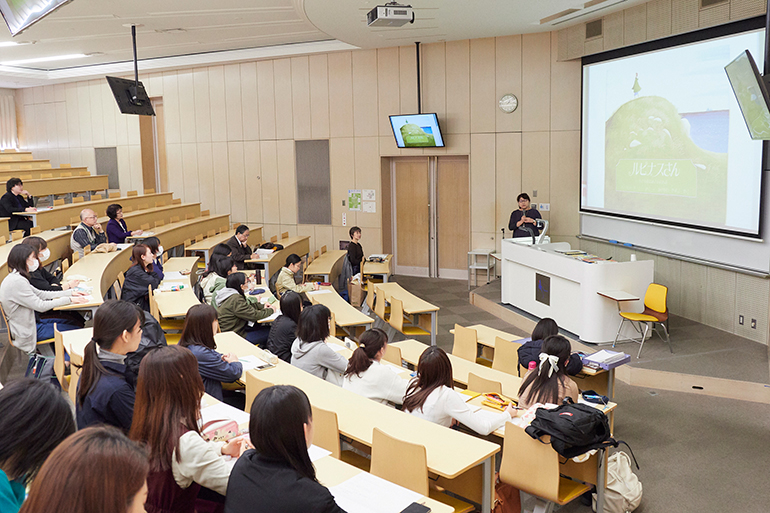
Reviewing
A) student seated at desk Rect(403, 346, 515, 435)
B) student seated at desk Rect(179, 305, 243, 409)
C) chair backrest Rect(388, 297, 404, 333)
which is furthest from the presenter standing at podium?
student seated at desk Rect(179, 305, 243, 409)

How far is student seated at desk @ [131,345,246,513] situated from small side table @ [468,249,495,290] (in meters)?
8.34

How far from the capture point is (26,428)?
1.85 meters

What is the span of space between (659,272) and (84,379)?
7537 millimetres

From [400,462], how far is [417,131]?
877 cm

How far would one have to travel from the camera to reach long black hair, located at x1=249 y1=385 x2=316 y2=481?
204 centimetres

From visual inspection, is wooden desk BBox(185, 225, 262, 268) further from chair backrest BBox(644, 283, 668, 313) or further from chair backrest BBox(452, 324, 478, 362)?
chair backrest BBox(644, 283, 668, 313)

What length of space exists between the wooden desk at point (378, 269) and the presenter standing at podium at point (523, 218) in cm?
210

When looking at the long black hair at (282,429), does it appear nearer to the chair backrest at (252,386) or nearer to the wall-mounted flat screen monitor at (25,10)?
the chair backrest at (252,386)

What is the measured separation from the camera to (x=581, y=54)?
938cm

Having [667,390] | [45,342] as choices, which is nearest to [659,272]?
[667,390]

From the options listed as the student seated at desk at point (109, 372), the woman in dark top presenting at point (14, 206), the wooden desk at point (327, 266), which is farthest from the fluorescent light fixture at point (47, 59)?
the student seated at desk at point (109, 372)

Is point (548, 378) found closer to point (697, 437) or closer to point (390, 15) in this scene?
point (697, 437)

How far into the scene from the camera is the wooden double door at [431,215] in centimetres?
1160

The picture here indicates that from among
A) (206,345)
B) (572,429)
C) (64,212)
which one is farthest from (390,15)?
(64,212)
